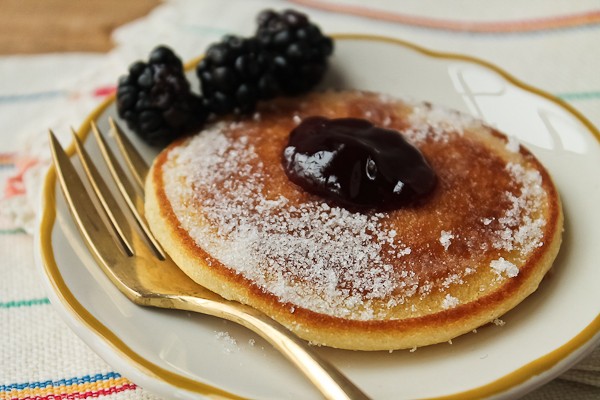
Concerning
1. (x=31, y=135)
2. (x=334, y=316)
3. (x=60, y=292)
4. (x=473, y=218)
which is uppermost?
(x=473, y=218)

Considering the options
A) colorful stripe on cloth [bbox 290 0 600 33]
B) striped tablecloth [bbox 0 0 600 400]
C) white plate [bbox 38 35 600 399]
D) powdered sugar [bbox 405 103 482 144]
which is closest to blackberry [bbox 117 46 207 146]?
white plate [bbox 38 35 600 399]

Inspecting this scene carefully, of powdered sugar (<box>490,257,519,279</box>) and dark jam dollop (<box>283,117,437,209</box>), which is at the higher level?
dark jam dollop (<box>283,117,437,209</box>)

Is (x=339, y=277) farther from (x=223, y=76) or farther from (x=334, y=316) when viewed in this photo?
(x=223, y=76)

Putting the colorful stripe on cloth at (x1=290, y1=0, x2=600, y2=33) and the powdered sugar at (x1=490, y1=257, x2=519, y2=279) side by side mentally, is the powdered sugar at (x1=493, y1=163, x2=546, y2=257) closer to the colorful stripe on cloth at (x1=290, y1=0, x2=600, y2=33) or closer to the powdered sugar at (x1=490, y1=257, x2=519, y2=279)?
the powdered sugar at (x1=490, y1=257, x2=519, y2=279)

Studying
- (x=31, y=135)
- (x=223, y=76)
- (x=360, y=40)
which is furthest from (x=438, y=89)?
(x=31, y=135)

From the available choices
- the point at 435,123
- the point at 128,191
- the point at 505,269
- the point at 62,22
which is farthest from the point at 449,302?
the point at 62,22

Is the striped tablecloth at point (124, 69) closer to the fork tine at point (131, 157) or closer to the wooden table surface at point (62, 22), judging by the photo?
the wooden table surface at point (62, 22)

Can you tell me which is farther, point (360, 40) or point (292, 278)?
point (360, 40)

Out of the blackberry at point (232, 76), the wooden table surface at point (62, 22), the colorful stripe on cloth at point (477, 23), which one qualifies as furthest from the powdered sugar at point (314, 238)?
the wooden table surface at point (62, 22)
